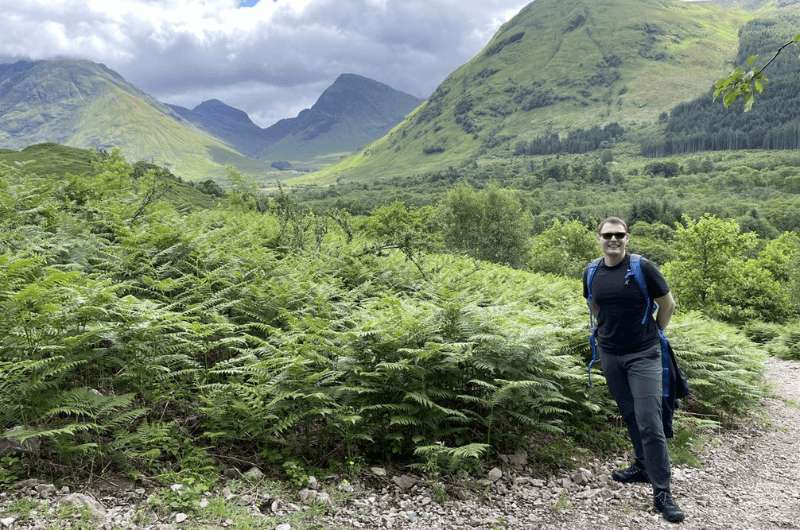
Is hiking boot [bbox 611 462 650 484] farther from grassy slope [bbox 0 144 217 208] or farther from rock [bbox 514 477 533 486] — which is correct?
grassy slope [bbox 0 144 217 208]

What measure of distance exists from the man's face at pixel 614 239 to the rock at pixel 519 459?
Result: 2.78 meters

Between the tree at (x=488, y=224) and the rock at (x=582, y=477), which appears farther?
the tree at (x=488, y=224)

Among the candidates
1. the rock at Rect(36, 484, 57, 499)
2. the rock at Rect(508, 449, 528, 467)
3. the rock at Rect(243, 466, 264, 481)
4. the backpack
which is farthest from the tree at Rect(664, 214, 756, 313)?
the rock at Rect(36, 484, 57, 499)

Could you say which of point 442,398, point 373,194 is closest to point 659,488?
point 442,398

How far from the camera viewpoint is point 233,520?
469cm

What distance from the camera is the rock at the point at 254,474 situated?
5.52 metres

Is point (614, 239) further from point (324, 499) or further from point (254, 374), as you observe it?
point (254, 374)

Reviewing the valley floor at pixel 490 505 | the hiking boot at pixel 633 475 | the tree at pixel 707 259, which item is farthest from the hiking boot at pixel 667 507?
the tree at pixel 707 259

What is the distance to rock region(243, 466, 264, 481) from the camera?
552 centimetres

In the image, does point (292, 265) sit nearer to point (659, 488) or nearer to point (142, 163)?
point (659, 488)

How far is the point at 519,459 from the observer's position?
6.70m

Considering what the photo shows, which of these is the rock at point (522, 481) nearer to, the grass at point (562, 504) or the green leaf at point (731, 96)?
the grass at point (562, 504)

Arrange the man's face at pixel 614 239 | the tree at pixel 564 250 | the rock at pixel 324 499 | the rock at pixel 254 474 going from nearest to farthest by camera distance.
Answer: the rock at pixel 324 499, the rock at pixel 254 474, the man's face at pixel 614 239, the tree at pixel 564 250

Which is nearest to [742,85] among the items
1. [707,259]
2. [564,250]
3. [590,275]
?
[590,275]
